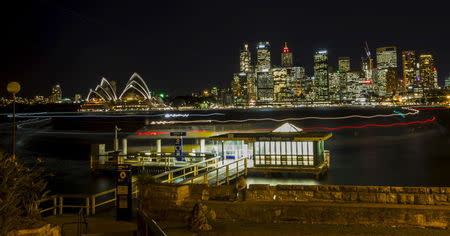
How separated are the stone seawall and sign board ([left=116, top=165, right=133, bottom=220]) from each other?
16.7 inches

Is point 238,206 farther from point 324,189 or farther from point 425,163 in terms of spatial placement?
point 425,163

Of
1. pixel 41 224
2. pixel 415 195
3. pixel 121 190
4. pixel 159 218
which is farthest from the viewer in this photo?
pixel 121 190

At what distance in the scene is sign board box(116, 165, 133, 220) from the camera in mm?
9297

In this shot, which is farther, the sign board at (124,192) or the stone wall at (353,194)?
the sign board at (124,192)

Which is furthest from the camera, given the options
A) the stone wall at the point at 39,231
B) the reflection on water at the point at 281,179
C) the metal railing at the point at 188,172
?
the reflection on water at the point at 281,179

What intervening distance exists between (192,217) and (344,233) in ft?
11.0

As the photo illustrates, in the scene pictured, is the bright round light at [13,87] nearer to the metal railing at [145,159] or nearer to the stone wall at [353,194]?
the stone wall at [353,194]

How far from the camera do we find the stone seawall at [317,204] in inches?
316

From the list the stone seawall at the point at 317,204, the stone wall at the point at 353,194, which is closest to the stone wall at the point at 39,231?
the stone seawall at the point at 317,204

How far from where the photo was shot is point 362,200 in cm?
865

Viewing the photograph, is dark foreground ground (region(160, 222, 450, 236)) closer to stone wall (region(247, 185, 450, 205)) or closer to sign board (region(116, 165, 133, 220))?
stone wall (region(247, 185, 450, 205))

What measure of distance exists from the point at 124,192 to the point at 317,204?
5.04 metres

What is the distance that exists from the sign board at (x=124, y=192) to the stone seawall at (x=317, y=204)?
423mm

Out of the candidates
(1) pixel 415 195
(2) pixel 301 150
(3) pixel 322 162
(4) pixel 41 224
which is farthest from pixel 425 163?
(4) pixel 41 224
